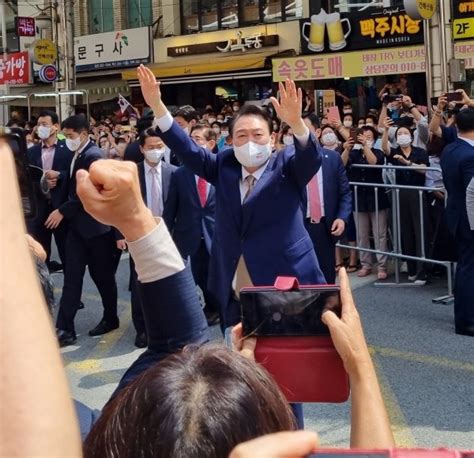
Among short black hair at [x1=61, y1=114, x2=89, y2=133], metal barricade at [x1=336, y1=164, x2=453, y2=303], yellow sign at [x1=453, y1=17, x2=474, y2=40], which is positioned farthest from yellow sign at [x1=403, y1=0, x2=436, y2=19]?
short black hair at [x1=61, y1=114, x2=89, y2=133]

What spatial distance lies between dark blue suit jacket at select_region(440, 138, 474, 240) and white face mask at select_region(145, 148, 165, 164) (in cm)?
214

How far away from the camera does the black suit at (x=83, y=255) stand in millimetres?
6789

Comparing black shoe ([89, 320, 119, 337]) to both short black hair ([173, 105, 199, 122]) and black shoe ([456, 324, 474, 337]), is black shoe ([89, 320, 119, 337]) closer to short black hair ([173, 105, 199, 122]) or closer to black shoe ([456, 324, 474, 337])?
short black hair ([173, 105, 199, 122])

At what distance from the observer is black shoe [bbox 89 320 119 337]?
699 centimetres

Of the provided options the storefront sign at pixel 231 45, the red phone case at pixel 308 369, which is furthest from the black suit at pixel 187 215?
the storefront sign at pixel 231 45

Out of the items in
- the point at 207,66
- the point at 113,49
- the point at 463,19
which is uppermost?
the point at 113,49

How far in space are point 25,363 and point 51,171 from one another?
7.32 m

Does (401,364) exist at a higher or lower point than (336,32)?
lower

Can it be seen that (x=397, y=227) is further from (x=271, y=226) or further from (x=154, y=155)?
(x=271, y=226)

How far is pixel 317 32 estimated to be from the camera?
2059 centimetres

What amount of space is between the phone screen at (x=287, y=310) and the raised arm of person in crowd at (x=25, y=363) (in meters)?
1.30

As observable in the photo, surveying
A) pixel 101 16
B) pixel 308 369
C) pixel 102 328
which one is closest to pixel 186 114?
pixel 102 328

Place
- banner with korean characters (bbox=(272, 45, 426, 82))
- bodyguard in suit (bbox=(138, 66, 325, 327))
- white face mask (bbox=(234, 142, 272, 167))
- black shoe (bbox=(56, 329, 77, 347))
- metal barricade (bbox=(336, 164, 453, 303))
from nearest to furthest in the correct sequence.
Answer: bodyguard in suit (bbox=(138, 66, 325, 327)) < white face mask (bbox=(234, 142, 272, 167)) < black shoe (bbox=(56, 329, 77, 347)) < metal barricade (bbox=(336, 164, 453, 303)) < banner with korean characters (bbox=(272, 45, 426, 82))

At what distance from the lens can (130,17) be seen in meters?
26.6
